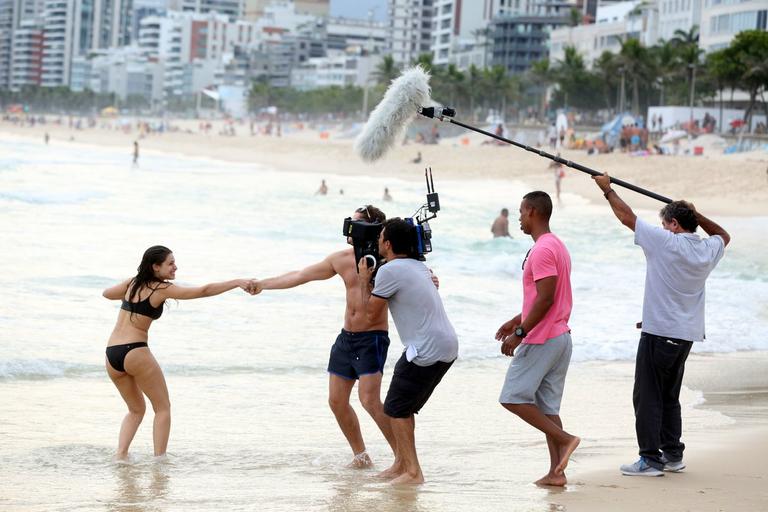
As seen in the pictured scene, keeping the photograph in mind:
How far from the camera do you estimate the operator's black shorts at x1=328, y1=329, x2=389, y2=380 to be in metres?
6.27

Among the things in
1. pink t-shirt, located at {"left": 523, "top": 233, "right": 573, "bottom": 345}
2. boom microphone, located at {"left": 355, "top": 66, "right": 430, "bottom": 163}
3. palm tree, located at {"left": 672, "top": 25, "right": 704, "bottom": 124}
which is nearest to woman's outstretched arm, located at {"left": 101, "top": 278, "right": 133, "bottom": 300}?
boom microphone, located at {"left": 355, "top": 66, "right": 430, "bottom": 163}

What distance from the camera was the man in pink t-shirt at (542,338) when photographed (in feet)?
19.0

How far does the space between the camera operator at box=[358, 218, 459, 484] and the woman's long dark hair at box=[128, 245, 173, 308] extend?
3.87ft

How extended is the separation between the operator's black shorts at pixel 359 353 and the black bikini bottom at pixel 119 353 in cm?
110

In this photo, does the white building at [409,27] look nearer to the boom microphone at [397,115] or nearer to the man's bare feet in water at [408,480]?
the boom microphone at [397,115]

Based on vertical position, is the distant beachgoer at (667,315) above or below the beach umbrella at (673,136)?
below

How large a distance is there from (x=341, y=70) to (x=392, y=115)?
600 feet

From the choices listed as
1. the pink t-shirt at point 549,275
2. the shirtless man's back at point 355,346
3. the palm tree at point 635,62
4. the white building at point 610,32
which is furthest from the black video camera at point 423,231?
the white building at point 610,32

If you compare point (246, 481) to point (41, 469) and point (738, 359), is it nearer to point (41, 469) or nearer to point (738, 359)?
point (41, 469)

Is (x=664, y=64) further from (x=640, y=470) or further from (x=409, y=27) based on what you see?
(x=409, y=27)

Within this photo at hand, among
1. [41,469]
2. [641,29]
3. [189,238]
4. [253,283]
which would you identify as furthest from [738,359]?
[641,29]

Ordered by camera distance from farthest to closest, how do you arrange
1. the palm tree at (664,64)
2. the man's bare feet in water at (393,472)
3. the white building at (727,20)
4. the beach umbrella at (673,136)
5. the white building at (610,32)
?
the white building at (610,32) < the palm tree at (664,64) < the white building at (727,20) < the beach umbrella at (673,136) < the man's bare feet in water at (393,472)

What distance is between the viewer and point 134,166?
6662cm

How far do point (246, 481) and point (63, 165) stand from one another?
6080cm
